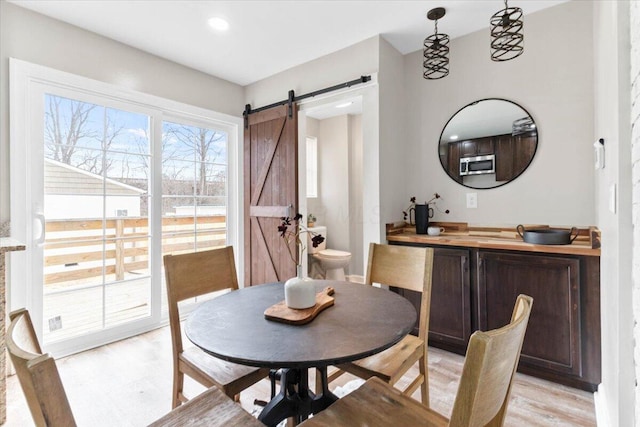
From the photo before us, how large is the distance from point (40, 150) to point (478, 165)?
138 inches

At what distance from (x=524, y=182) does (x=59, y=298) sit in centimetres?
383

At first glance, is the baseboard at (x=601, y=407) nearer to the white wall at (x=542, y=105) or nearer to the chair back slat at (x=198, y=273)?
the white wall at (x=542, y=105)

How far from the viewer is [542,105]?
7.95ft

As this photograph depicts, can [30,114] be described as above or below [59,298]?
above

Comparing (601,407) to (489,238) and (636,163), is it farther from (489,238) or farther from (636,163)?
(636,163)

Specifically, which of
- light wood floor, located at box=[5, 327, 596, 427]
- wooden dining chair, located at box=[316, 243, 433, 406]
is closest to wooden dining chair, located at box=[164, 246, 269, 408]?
wooden dining chair, located at box=[316, 243, 433, 406]

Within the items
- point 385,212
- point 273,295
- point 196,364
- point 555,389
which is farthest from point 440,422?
point 385,212

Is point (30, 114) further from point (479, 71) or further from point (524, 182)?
point (524, 182)

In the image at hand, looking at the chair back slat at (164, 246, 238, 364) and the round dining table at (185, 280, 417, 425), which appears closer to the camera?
the round dining table at (185, 280, 417, 425)

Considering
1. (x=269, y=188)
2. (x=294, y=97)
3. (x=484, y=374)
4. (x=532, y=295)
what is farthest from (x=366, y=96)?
(x=484, y=374)

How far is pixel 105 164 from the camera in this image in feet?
9.01

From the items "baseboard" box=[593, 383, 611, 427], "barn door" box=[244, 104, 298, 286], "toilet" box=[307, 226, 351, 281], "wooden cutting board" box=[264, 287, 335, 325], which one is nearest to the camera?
"wooden cutting board" box=[264, 287, 335, 325]

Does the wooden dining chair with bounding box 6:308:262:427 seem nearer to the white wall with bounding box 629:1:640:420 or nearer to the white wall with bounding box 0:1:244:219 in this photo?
the white wall with bounding box 629:1:640:420

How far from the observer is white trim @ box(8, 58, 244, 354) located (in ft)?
7.41
